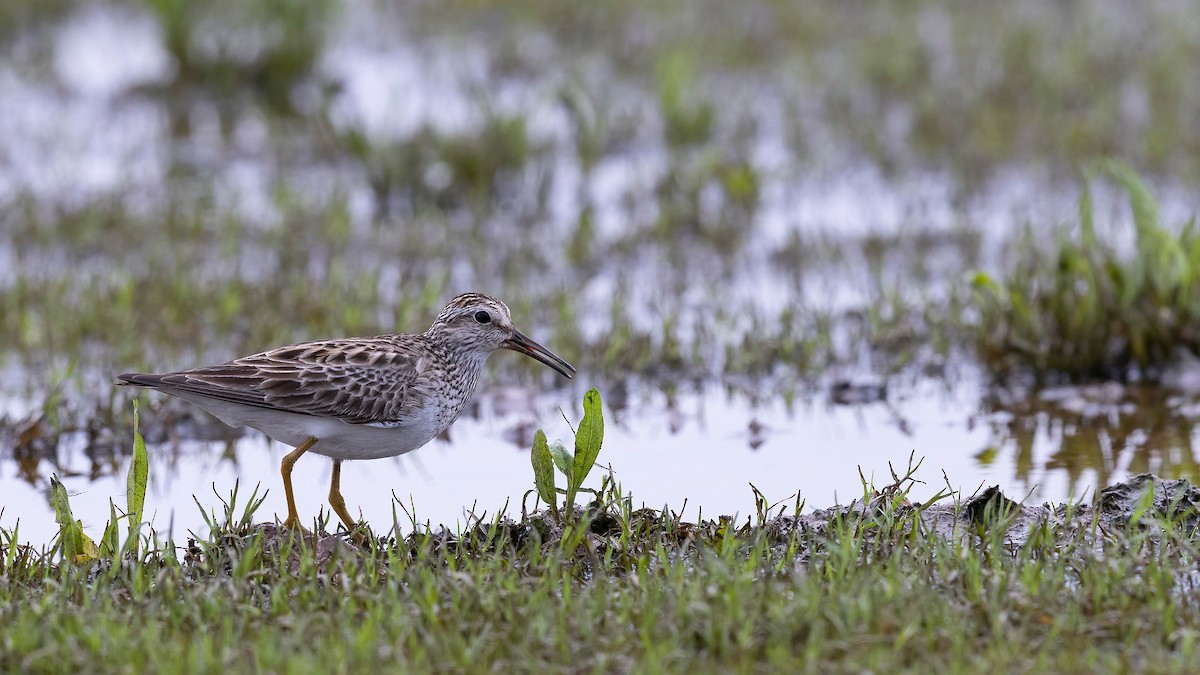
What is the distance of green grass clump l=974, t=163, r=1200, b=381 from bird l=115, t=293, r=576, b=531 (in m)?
3.28

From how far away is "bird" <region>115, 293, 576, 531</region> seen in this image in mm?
6094

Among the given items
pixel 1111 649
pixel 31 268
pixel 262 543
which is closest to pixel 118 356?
pixel 31 268

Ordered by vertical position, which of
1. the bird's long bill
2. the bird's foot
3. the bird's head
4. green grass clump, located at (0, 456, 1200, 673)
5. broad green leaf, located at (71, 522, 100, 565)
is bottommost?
green grass clump, located at (0, 456, 1200, 673)

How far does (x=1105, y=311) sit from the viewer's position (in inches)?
325

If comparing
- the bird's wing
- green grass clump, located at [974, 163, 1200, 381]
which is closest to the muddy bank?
the bird's wing

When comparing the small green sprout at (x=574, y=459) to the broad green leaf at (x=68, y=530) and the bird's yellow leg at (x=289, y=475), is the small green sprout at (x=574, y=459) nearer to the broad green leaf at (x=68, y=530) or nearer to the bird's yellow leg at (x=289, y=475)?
the bird's yellow leg at (x=289, y=475)

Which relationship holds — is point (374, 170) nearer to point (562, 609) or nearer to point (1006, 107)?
point (1006, 107)

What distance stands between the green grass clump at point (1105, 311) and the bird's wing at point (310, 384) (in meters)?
3.44

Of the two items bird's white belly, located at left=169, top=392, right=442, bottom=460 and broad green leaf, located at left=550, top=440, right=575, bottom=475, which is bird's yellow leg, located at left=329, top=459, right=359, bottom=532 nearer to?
bird's white belly, located at left=169, top=392, right=442, bottom=460

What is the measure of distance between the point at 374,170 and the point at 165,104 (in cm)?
387

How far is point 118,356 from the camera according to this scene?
8.65 m

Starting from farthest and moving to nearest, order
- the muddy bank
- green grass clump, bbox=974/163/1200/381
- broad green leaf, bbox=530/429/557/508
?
green grass clump, bbox=974/163/1200/381
broad green leaf, bbox=530/429/557/508
the muddy bank

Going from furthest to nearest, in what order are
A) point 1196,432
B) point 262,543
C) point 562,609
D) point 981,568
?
1. point 1196,432
2. point 262,543
3. point 981,568
4. point 562,609

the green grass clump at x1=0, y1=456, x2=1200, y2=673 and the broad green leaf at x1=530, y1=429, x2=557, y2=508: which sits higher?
the broad green leaf at x1=530, y1=429, x2=557, y2=508
